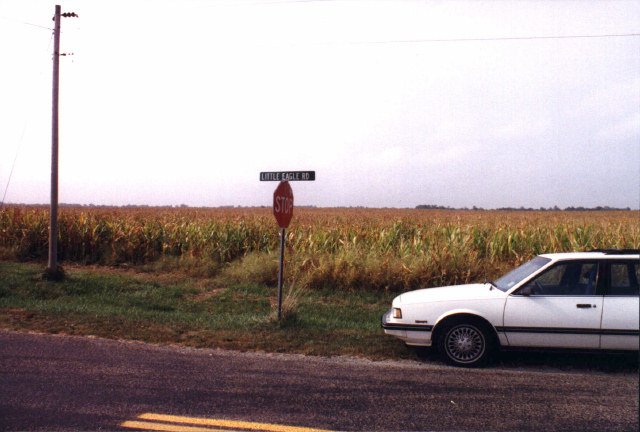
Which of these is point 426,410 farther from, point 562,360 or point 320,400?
point 562,360

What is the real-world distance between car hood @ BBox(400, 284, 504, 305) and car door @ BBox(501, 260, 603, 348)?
1.06ft

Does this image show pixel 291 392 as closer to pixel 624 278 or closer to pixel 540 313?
pixel 540 313

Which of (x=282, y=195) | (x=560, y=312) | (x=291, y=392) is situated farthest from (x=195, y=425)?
(x=282, y=195)

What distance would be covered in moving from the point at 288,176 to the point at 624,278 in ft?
17.4

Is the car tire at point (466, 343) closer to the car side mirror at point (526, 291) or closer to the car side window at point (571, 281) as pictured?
the car side mirror at point (526, 291)

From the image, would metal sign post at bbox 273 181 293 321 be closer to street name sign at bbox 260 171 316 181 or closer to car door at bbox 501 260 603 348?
street name sign at bbox 260 171 316 181

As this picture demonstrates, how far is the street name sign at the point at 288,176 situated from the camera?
31.1ft

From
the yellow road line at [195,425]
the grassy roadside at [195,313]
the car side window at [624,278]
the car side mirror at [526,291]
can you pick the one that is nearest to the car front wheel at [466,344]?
the car side mirror at [526,291]

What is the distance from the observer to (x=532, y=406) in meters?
5.60

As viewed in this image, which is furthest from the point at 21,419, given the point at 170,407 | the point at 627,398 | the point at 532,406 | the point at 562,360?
the point at 562,360

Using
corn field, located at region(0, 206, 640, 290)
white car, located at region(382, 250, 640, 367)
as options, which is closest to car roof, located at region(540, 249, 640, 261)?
white car, located at region(382, 250, 640, 367)

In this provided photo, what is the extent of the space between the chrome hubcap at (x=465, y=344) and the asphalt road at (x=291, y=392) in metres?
0.26

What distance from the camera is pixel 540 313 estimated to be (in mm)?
7020

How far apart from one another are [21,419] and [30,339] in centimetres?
389
